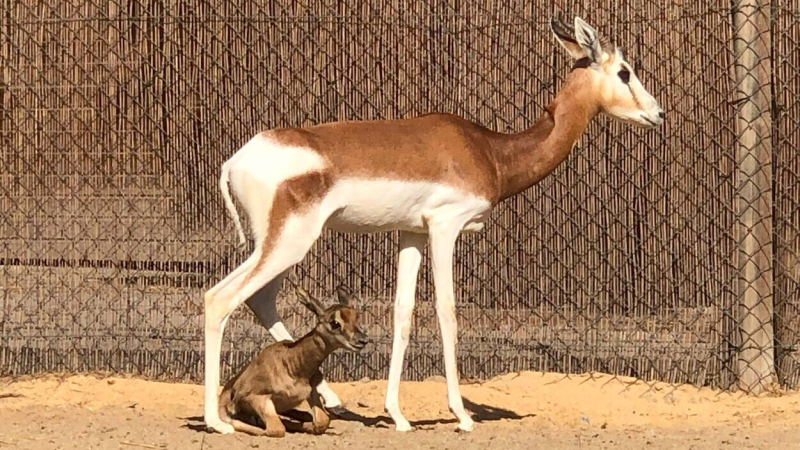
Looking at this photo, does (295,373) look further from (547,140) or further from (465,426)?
(547,140)

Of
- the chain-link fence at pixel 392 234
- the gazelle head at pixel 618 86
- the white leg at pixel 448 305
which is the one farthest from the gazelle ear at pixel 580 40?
the white leg at pixel 448 305

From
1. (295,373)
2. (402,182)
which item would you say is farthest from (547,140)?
(295,373)

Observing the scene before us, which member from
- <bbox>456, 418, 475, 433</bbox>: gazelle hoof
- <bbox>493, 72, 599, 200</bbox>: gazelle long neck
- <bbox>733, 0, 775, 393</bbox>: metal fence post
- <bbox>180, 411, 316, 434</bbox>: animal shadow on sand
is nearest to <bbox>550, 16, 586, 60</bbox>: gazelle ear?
<bbox>493, 72, 599, 200</bbox>: gazelle long neck

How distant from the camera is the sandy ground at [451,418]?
23.6 feet

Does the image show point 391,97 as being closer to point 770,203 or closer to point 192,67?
point 192,67

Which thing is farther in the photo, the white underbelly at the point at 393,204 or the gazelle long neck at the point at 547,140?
the gazelle long neck at the point at 547,140

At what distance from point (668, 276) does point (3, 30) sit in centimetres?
473

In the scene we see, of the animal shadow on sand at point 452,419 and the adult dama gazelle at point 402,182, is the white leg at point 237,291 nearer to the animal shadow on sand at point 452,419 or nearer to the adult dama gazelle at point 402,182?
the adult dama gazelle at point 402,182

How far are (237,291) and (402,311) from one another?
1002 millimetres

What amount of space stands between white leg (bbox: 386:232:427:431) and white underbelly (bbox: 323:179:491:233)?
25 centimetres

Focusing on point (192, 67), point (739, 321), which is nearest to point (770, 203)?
point (739, 321)

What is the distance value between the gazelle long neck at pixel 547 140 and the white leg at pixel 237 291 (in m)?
1.34

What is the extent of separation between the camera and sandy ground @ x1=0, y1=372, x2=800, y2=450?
7.18 meters

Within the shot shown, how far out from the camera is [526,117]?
9242 millimetres
